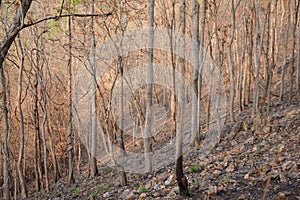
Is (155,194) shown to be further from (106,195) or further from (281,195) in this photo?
(281,195)

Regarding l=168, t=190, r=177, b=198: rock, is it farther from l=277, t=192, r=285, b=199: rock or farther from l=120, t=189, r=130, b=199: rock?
l=277, t=192, r=285, b=199: rock

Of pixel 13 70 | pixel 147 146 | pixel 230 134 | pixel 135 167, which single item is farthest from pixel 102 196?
pixel 13 70

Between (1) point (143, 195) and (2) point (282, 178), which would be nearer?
(2) point (282, 178)

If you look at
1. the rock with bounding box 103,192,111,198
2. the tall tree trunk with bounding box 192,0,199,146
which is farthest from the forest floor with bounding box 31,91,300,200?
the tall tree trunk with bounding box 192,0,199,146

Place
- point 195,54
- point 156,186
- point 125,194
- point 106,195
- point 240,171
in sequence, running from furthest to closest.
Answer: point 195,54
point 106,195
point 125,194
point 156,186
point 240,171

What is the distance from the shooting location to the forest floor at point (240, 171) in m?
4.61

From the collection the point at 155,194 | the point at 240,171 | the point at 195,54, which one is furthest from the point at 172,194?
the point at 195,54

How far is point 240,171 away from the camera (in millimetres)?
5480

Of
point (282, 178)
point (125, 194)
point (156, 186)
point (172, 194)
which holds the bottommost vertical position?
point (125, 194)

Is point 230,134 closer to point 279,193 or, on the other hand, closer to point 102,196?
point 102,196

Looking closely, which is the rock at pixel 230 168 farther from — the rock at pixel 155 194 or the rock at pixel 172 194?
the rock at pixel 155 194

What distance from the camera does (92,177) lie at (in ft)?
32.6

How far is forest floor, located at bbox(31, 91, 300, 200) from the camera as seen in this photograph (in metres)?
4.61

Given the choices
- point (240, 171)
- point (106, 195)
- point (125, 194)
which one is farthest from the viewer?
point (106, 195)
